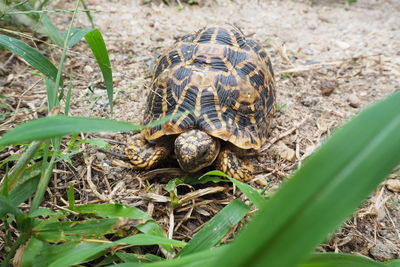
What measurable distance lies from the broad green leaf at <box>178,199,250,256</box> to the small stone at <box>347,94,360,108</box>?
182cm

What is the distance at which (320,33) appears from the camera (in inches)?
176

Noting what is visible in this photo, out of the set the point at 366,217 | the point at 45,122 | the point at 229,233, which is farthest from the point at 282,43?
the point at 45,122

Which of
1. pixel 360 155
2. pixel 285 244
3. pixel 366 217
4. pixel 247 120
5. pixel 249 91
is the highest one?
pixel 360 155

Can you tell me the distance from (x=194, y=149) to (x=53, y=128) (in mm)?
1017

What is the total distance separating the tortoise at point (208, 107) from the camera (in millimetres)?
2051

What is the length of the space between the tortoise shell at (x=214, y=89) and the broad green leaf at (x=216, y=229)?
55 cm

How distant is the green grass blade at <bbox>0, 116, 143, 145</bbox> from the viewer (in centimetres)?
97

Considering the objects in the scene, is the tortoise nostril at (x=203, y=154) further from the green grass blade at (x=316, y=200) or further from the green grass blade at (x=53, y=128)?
the green grass blade at (x=316, y=200)

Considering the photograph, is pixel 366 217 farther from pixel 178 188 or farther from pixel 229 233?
pixel 178 188

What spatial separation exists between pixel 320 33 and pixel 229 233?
11.9ft

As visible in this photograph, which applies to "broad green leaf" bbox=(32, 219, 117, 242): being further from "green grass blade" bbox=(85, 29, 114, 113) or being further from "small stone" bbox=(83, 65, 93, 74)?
"small stone" bbox=(83, 65, 93, 74)

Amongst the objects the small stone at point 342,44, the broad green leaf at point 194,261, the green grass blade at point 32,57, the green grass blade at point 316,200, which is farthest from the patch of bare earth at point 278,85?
the green grass blade at point 316,200

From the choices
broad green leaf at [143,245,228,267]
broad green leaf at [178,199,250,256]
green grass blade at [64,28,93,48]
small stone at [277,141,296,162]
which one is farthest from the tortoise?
broad green leaf at [143,245,228,267]

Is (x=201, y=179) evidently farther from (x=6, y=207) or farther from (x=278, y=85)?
(x=278, y=85)
